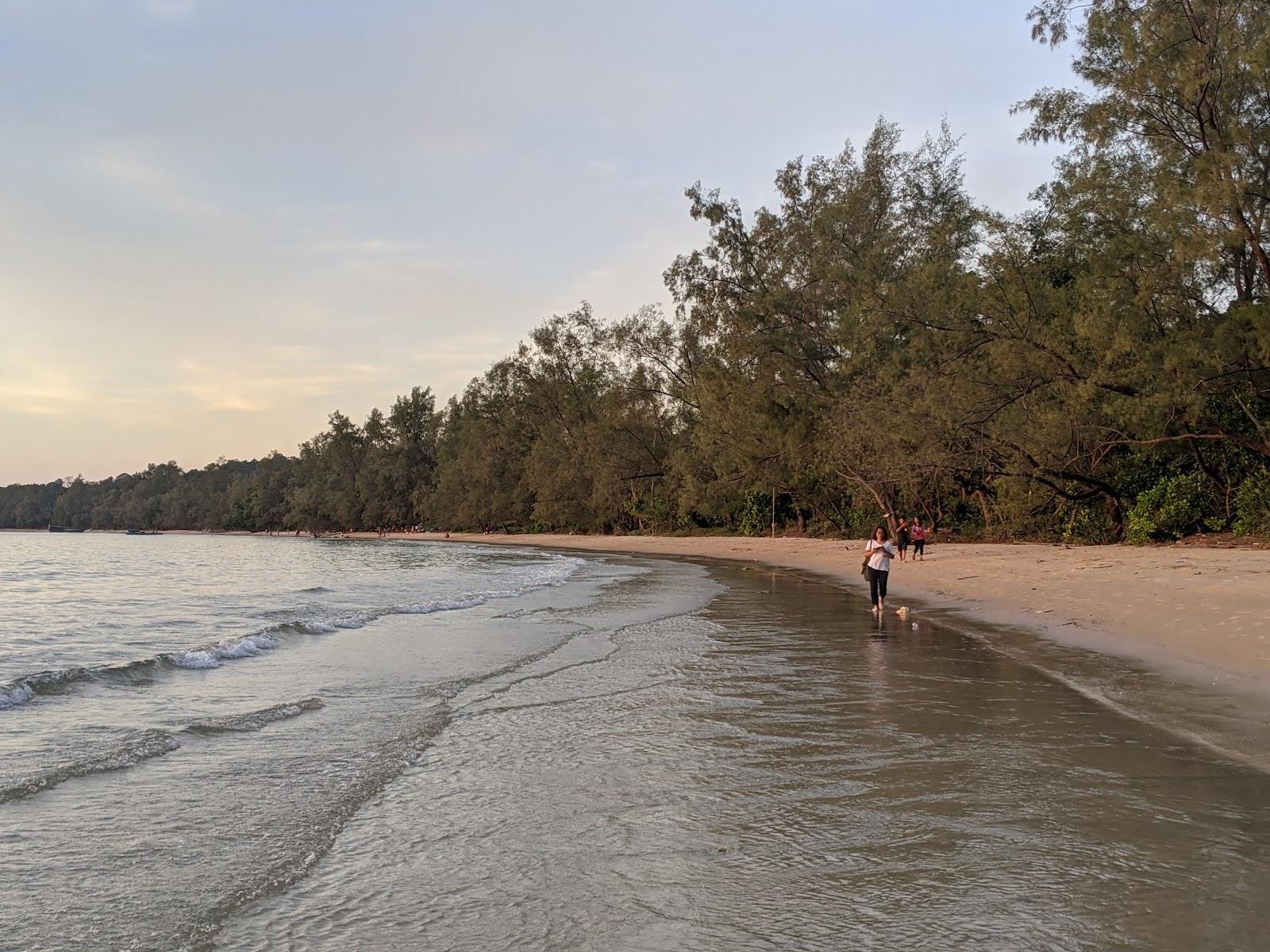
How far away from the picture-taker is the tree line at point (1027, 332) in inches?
872

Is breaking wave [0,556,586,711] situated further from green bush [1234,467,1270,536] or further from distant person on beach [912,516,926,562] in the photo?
green bush [1234,467,1270,536]

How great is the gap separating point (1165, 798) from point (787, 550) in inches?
1473

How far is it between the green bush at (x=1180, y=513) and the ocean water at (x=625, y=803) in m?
19.0

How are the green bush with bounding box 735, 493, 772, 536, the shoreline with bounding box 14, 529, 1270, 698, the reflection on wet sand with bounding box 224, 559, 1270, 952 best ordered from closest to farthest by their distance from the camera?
the reflection on wet sand with bounding box 224, 559, 1270, 952 < the shoreline with bounding box 14, 529, 1270, 698 < the green bush with bounding box 735, 493, 772, 536

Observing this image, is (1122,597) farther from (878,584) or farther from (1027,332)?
(1027,332)

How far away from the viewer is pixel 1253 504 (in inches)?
1011

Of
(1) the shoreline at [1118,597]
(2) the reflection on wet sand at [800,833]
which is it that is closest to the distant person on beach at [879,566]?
(1) the shoreline at [1118,597]

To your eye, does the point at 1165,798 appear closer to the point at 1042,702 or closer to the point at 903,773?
the point at 903,773

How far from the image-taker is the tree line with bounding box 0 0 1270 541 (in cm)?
2214

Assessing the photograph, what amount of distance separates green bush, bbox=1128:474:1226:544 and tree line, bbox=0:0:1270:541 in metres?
0.07

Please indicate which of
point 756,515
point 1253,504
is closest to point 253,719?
point 1253,504

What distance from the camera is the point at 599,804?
223 inches

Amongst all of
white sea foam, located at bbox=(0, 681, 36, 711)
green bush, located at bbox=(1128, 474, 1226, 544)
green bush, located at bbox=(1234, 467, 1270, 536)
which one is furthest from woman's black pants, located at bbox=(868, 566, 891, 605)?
green bush, located at bbox=(1128, 474, 1226, 544)

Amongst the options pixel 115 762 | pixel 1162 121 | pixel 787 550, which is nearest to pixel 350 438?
pixel 787 550
